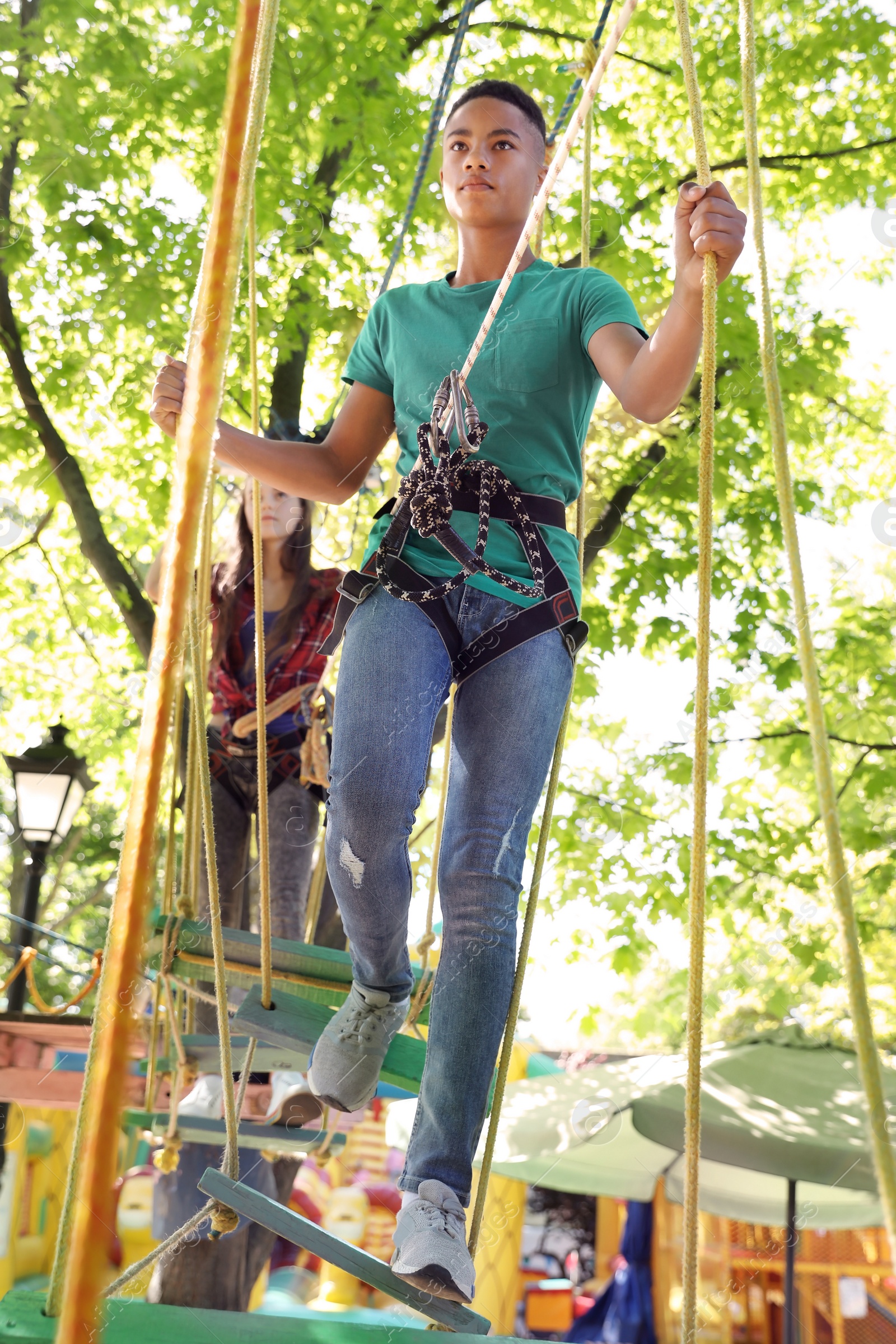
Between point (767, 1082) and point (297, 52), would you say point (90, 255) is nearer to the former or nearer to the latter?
point (297, 52)

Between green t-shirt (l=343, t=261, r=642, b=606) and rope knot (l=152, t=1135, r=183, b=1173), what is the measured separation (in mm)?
2156

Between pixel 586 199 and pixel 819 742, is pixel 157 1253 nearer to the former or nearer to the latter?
pixel 819 742

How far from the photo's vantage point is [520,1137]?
6016mm

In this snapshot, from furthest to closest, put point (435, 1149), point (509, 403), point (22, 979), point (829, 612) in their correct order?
point (829, 612)
point (22, 979)
point (509, 403)
point (435, 1149)

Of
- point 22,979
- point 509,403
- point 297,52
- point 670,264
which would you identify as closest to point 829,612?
point 670,264

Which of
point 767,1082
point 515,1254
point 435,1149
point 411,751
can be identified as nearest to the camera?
point 435,1149

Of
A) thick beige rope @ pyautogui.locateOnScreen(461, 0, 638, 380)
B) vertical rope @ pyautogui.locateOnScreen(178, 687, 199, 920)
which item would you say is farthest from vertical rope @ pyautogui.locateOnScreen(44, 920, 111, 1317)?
vertical rope @ pyautogui.locateOnScreen(178, 687, 199, 920)

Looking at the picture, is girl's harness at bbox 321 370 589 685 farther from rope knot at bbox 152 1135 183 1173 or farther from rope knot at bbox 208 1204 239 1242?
rope knot at bbox 152 1135 183 1173

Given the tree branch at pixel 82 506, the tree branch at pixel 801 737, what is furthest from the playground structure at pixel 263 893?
the tree branch at pixel 801 737

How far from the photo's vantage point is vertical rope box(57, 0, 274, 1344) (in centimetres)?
50

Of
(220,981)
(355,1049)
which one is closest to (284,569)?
(220,981)

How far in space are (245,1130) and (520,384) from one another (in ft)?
7.50

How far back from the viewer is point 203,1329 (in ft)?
4.34

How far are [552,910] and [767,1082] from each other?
126 cm
